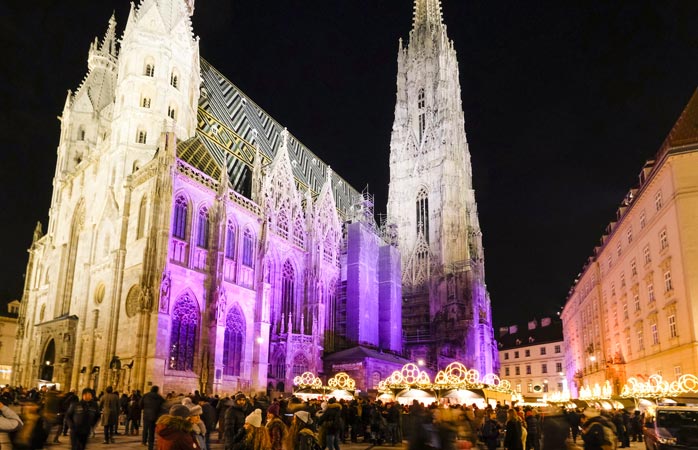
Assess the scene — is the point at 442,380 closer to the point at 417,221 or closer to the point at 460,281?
the point at 460,281

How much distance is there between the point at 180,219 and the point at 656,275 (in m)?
28.9

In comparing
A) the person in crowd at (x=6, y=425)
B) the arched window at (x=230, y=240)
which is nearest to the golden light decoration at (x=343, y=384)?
the arched window at (x=230, y=240)

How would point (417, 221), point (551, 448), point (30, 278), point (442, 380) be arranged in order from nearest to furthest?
point (551, 448) < point (442, 380) < point (30, 278) < point (417, 221)

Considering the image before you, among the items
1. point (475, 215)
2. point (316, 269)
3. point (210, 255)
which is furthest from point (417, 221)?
point (210, 255)

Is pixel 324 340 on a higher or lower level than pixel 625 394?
higher

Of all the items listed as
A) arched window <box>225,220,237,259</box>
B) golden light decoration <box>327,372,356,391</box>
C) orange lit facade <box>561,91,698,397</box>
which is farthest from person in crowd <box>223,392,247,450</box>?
arched window <box>225,220,237,259</box>

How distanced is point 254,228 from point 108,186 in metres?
10.2

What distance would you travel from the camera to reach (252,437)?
24.8 feet

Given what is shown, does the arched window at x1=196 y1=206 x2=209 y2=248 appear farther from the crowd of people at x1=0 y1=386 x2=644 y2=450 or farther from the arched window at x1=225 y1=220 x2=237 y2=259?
the crowd of people at x1=0 y1=386 x2=644 y2=450

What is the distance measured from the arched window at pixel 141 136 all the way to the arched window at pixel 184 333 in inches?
453

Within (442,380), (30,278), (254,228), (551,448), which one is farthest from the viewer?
(30,278)

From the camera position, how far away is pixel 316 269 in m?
45.7

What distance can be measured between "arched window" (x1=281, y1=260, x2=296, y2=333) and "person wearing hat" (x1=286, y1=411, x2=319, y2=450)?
34.7 m

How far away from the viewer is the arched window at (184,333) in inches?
1252
